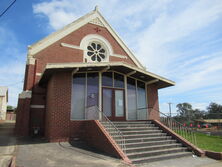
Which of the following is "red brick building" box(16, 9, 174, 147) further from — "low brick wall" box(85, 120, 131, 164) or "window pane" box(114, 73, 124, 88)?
"low brick wall" box(85, 120, 131, 164)

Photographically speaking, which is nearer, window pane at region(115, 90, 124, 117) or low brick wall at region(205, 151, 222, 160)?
low brick wall at region(205, 151, 222, 160)

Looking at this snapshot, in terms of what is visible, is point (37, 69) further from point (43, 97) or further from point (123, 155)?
point (123, 155)

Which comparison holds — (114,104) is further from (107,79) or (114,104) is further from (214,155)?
(214,155)

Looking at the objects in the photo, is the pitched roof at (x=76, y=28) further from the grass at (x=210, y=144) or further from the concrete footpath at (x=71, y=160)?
the grass at (x=210, y=144)

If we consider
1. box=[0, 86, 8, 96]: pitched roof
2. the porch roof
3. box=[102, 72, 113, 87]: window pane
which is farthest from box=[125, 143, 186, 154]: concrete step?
box=[0, 86, 8, 96]: pitched roof

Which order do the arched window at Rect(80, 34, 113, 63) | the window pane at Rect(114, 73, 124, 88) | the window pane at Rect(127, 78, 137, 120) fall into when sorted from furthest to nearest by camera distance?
the arched window at Rect(80, 34, 113, 63) → the window pane at Rect(127, 78, 137, 120) → the window pane at Rect(114, 73, 124, 88)

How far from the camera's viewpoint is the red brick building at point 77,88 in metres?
9.02

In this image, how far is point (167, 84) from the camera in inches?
482

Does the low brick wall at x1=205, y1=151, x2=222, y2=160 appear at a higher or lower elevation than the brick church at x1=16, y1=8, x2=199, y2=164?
lower

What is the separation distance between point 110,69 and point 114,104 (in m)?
2.26

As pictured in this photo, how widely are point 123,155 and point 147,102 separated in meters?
6.56

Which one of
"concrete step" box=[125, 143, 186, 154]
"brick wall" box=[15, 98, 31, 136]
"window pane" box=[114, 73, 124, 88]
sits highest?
"window pane" box=[114, 73, 124, 88]

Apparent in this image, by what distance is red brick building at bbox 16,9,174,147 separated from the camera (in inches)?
355

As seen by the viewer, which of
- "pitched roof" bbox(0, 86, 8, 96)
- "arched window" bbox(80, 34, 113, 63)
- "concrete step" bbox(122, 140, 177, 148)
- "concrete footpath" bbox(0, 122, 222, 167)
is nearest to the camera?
"concrete footpath" bbox(0, 122, 222, 167)
